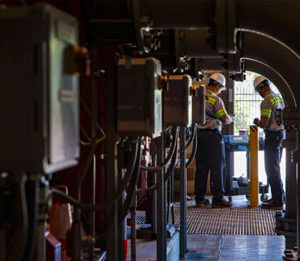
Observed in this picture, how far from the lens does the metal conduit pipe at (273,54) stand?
358 cm

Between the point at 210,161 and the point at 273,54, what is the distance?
3.50m

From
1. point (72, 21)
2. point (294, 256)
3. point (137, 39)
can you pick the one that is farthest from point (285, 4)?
point (294, 256)

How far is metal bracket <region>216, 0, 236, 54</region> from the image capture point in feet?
7.87

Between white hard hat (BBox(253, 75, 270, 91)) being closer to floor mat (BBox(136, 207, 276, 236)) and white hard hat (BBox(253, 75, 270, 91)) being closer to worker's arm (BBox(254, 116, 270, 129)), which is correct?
worker's arm (BBox(254, 116, 270, 129))

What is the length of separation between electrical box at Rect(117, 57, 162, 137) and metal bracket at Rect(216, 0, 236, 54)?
30cm

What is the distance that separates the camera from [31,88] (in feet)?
5.02

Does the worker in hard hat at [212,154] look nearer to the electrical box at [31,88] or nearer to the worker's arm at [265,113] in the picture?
the worker's arm at [265,113]

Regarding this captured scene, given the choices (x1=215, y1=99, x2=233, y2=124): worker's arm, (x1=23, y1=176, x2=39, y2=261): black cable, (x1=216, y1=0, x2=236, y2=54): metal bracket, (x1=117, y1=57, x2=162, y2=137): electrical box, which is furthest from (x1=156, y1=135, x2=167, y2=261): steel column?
(x1=215, y1=99, x2=233, y2=124): worker's arm

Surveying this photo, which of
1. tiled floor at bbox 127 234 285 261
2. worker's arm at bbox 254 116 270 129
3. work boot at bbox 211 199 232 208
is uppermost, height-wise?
worker's arm at bbox 254 116 270 129

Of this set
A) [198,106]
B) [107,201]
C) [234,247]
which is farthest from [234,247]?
[107,201]

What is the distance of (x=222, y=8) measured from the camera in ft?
7.87

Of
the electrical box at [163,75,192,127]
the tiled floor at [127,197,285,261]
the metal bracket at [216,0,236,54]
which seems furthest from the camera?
the tiled floor at [127,197,285,261]

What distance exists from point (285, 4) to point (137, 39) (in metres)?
0.63

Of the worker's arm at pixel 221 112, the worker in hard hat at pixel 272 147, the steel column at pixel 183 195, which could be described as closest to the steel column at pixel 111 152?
the steel column at pixel 183 195
